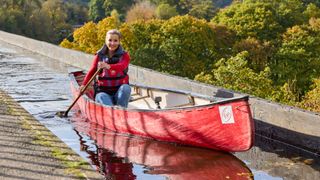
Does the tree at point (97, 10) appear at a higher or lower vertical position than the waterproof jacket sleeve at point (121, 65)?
higher

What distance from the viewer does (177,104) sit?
10.0 meters

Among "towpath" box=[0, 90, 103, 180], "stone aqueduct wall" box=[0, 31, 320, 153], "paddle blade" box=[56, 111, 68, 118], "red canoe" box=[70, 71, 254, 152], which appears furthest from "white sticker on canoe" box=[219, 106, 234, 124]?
"paddle blade" box=[56, 111, 68, 118]

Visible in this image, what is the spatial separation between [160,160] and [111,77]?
2528mm

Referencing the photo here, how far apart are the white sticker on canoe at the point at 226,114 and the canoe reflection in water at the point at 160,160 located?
0.69m

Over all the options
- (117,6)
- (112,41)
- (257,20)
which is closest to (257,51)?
(257,20)

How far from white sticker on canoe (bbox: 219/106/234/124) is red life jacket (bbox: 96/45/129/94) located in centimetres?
279

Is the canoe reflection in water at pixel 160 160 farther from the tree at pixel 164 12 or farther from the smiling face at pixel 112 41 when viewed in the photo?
the tree at pixel 164 12

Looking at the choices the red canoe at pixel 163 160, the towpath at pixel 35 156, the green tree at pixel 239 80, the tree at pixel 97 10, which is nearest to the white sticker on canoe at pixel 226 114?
the red canoe at pixel 163 160

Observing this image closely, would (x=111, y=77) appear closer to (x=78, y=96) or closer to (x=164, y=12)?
(x=78, y=96)

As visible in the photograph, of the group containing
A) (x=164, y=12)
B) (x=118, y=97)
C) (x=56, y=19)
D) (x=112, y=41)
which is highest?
(x=164, y=12)

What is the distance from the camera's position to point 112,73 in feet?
31.7

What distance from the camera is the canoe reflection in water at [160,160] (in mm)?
7148

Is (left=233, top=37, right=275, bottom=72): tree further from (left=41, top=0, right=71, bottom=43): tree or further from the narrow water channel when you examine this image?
(left=41, top=0, right=71, bottom=43): tree

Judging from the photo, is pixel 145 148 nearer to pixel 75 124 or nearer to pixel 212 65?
pixel 75 124
